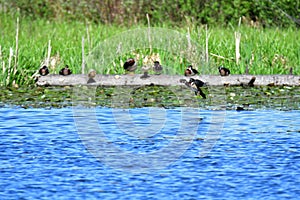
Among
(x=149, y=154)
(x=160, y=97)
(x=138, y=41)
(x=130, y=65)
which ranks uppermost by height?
(x=138, y=41)

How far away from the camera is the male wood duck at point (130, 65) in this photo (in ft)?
43.4

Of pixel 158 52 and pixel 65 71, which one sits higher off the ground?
pixel 158 52

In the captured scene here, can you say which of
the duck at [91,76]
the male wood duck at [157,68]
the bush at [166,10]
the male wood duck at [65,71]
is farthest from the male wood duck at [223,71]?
the bush at [166,10]

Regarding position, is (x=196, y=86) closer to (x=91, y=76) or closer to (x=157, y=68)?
(x=157, y=68)

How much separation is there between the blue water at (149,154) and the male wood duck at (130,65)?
1.98 meters

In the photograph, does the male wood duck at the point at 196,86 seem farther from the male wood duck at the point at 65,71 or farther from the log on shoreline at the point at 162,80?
the male wood duck at the point at 65,71

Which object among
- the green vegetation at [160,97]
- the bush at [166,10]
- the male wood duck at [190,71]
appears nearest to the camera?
the green vegetation at [160,97]

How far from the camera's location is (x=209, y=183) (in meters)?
7.16

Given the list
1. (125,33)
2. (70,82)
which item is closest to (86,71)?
(70,82)

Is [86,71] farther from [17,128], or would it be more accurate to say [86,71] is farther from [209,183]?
[209,183]

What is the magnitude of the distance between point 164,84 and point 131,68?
0.55 m

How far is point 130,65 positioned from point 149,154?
16.1ft

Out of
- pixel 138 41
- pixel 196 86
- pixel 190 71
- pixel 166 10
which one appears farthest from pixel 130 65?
pixel 166 10

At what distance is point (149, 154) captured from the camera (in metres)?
8.45
